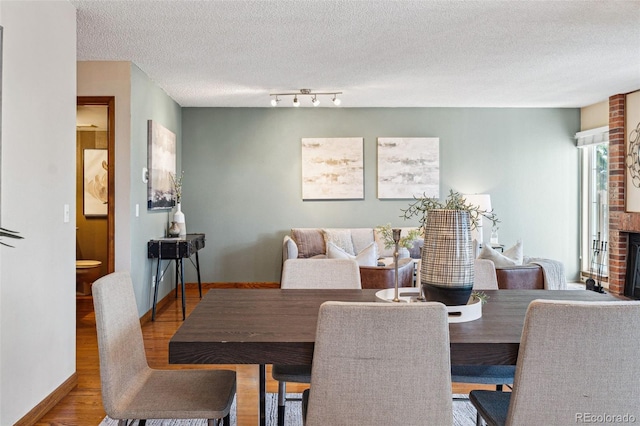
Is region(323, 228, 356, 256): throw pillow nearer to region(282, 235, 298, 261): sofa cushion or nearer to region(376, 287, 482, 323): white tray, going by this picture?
region(282, 235, 298, 261): sofa cushion

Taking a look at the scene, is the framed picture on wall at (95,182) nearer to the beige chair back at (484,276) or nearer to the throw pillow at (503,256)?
the throw pillow at (503,256)

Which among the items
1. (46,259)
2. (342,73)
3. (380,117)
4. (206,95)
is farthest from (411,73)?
(46,259)

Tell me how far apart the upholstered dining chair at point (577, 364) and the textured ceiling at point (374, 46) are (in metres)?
2.39

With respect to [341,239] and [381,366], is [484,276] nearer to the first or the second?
[381,366]

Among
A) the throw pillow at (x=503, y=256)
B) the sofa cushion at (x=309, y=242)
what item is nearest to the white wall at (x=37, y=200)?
the throw pillow at (x=503, y=256)

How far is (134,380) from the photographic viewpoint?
194cm

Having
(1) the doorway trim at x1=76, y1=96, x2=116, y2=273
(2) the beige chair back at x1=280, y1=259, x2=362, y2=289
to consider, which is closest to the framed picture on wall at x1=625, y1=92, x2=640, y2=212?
(2) the beige chair back at x1=280, y1=259, x2=362, y2=289

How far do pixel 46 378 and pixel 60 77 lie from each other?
1.74m

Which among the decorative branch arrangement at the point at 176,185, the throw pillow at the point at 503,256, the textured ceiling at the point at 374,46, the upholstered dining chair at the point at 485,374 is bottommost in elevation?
the upholstered dining chair at the point at 485,374

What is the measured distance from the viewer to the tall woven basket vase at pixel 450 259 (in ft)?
6.30

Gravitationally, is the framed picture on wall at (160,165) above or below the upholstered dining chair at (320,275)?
above

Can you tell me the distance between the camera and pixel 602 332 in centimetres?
139

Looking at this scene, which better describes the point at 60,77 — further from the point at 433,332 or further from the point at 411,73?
the point at 411,73

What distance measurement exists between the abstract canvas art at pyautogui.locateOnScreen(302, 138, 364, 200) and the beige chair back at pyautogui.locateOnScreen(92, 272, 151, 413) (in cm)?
469
